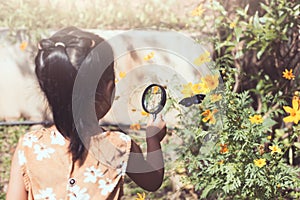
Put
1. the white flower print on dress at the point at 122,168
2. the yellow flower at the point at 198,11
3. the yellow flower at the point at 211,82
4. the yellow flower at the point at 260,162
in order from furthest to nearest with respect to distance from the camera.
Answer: the yellow flower at the point at 198,11 < the yellow flower at the point at 211,82 < the yellow flower at the point at 260,162 < the white flower print on dress at the point at 122,168

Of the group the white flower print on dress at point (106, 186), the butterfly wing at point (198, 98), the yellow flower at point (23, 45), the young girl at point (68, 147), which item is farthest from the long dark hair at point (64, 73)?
the yellow flower at point (23, 45)

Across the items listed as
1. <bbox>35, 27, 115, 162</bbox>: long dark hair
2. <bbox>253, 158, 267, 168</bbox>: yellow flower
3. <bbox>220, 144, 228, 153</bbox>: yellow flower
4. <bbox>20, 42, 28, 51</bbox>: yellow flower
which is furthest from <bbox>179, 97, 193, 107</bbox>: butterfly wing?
<bbox>20, 42, 28, 51</bbox>: yellow flower

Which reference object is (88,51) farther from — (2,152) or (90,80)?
(2,152)

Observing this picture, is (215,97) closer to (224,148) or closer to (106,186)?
(224,148)

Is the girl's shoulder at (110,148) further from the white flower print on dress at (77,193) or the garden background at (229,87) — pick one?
the garden background at (229,87)

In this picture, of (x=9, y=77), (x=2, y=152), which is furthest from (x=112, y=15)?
(x=2, y=152)

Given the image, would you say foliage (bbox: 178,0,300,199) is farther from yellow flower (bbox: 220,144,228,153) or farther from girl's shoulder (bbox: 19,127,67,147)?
girl's shoulder (bbox: 19,127,67,147)

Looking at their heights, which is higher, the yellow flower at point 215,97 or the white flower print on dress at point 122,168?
the yellow flower at point 215,97

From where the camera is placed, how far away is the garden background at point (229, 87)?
2477 mm

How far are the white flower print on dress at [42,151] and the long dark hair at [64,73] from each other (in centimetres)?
7

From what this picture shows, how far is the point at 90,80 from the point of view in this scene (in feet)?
6.28

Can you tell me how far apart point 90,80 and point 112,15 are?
102 inches

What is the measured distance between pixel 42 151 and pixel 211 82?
2.74ft

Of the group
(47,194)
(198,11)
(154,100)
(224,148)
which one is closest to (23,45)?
(198,11)
